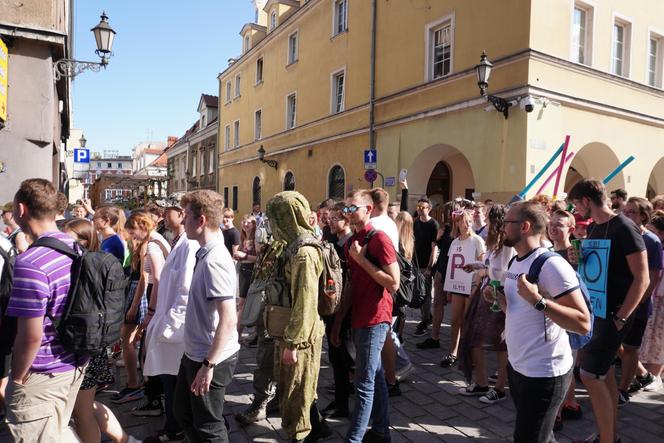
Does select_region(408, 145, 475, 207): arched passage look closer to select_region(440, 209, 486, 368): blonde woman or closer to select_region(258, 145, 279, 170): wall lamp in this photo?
select_region(258, 145, 279, 170): wall lamp

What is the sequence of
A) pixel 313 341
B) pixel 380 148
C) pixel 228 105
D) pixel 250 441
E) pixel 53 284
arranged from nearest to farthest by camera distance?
1. pixel 53 284
2. pixel 313 341
3. pixel 250 441
4. pixel 380 148
5. pixel 228 105

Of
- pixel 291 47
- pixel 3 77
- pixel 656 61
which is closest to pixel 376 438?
pixel 3 77

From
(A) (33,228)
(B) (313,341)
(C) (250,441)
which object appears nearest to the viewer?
(A) (33,228)

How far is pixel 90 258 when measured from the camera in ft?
8.25

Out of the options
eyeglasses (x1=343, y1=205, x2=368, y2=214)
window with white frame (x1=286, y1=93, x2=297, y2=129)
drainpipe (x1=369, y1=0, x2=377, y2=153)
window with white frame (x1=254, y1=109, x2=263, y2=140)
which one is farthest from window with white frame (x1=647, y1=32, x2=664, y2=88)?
window with white frame (x1=254, y1=109, x2=263, y2=140)

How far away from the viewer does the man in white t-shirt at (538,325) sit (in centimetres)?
240

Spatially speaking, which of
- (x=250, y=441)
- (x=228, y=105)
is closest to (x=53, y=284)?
(x=250, y=441)

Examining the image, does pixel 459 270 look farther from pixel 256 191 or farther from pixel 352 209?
pixel 256 191

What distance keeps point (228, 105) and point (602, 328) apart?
1124 inches

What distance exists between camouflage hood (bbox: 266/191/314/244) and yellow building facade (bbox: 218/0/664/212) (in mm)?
8594

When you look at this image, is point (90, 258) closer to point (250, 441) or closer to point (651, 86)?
point (250, 441)

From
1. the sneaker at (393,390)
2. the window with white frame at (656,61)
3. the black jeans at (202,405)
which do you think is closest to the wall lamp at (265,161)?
the window with white frame at (656,61)

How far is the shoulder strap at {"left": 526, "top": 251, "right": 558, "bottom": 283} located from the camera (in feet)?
8.20

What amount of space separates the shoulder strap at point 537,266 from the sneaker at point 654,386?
3417 millimetres
